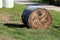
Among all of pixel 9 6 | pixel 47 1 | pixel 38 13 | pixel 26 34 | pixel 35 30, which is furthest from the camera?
pixel 47 1

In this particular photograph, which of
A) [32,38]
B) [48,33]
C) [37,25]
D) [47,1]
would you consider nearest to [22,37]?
[32,38]

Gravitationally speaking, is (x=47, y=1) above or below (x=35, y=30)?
below

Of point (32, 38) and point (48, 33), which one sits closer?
point (32, 38)

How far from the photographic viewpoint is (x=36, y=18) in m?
12.1

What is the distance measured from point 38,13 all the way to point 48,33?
5.14 ft

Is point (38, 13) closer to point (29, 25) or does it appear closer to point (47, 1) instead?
point (29, 25)

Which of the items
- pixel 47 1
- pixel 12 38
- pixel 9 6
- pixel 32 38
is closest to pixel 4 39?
pixel 12 38

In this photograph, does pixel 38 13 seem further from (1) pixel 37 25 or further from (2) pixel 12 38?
(2) pixel 12 38

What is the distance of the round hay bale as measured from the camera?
1187cm

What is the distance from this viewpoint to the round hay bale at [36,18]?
11868 millimetres

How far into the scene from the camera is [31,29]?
11594mm

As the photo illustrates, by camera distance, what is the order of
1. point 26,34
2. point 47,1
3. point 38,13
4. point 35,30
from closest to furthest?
1. point 26,34
2. point 35,30
3. point 38,13
4. point 47,1

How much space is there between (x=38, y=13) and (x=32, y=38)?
255cm

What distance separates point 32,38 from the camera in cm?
976
